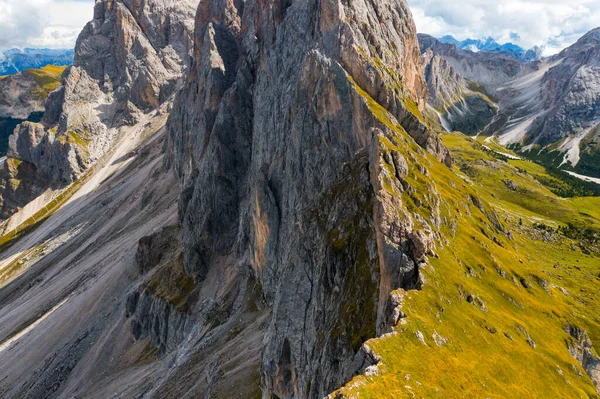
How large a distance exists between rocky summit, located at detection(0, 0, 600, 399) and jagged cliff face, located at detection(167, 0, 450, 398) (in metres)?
0.34

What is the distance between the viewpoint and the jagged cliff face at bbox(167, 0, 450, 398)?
4197cm

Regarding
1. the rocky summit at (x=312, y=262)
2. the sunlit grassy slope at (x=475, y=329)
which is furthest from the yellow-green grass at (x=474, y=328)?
the rocky summit at (x=312, y=262)

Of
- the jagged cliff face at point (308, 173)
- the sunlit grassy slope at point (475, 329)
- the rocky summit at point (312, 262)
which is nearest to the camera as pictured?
the sunlit grassy slope at point (475, 329)

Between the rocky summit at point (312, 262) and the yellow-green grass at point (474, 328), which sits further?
the rocky summit at point (312, 262)

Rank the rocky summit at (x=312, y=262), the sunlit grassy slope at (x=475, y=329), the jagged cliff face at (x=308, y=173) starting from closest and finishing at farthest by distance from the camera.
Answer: the sunlit grassy slope at (x=475, y=329) < the rocky summit at (x=312, y=262) < the jagged cliff face at (x=308, y=173)

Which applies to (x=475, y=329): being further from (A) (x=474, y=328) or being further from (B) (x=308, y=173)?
(B) (x=308, y=173)

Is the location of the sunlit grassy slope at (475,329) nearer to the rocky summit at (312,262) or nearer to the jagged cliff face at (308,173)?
the rocky summit at (312,262)

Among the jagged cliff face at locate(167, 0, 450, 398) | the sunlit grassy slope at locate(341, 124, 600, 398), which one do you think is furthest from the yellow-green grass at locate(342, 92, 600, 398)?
the jagged cliff face at locate(167, 0, 450, 398)

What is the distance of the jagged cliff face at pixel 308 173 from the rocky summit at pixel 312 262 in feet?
1.12

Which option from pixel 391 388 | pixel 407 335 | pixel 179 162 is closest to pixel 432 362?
pixel 407 335

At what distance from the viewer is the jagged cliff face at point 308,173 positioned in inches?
1652

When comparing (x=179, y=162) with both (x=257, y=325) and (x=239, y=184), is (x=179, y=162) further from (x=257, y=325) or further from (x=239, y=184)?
(x=257, y=325)

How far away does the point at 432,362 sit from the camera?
102 feet

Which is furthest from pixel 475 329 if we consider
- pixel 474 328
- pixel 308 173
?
pixel 308 173
